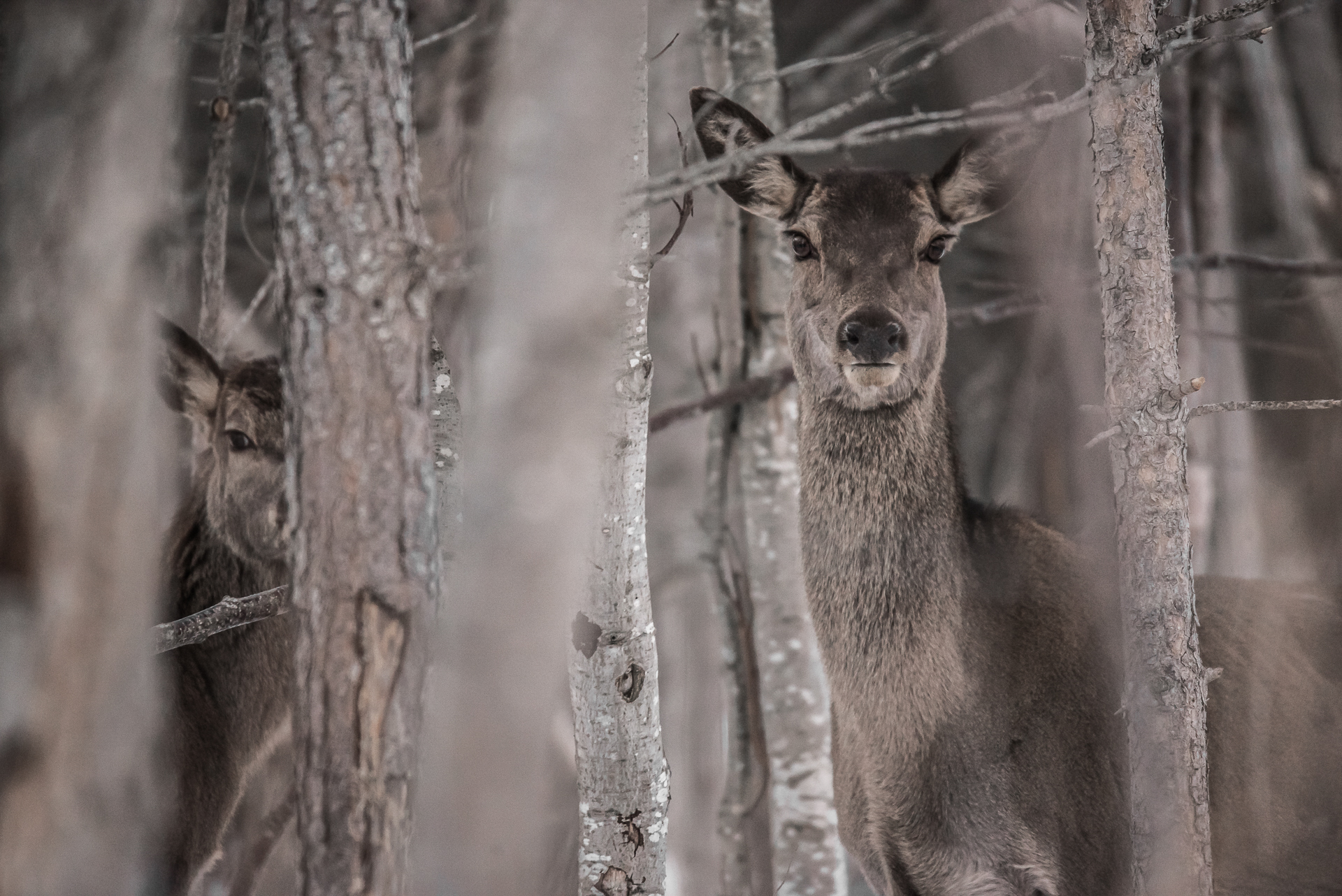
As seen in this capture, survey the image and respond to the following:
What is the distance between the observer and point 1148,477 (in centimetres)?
300

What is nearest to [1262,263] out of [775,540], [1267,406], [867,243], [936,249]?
[936,249]

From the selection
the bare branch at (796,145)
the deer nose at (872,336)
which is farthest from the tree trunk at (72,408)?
the deer nose at (872,336)

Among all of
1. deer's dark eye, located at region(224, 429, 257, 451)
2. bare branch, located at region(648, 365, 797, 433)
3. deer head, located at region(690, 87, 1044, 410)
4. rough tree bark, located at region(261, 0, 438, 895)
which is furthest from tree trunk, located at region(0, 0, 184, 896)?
bare branch, located at region(648, 365, 797, 433)

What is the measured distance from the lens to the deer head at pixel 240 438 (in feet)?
12.6

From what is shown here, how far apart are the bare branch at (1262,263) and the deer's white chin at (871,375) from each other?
7.52 feet

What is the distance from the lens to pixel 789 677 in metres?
5.20

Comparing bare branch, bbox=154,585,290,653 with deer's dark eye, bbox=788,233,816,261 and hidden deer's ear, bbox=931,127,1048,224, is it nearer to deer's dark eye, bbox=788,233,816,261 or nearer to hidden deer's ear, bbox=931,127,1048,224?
deer's dark eye, bbox=788,233,816,261

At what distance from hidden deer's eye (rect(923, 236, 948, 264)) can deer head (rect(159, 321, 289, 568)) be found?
238 cm

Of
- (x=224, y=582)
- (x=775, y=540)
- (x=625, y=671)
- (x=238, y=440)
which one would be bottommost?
(x=625, y=671)

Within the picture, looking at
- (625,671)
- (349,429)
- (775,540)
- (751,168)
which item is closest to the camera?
(349,429)

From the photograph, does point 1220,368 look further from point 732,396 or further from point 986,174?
point 986,174

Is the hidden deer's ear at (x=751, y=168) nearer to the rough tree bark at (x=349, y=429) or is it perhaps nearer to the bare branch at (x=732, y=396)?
the bare branch at (x=732, y=396)

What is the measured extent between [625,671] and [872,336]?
1409 millimetres

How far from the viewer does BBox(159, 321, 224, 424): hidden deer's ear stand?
392cm
